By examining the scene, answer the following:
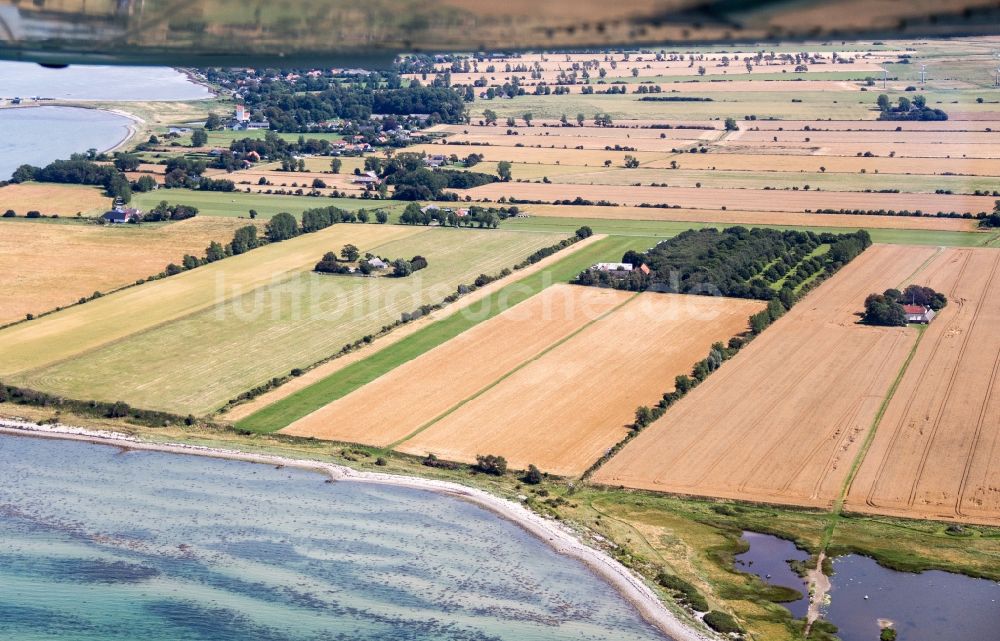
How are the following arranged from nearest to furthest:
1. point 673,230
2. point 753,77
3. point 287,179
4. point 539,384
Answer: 1. point 539,384
2. point 673,230
3. point 287,179
4. point 753,77

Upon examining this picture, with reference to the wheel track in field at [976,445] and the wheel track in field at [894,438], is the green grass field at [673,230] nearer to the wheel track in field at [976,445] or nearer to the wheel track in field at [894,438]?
the wheel track in field at [894,438]

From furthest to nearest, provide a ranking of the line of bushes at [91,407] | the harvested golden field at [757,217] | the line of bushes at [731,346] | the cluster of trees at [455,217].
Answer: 1. the cluster of trees at [455,217]
2. the harvested golden field at [757,217]
3. the line of bushes at [91,407]
4. the line of bushes at [731,346]

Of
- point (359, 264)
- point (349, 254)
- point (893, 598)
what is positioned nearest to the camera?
point (893, 598)

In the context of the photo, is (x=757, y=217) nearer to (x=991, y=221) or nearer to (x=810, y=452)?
(x=991, y=221)

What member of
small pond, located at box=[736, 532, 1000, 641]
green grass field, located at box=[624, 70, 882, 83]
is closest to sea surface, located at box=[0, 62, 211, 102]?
green grass field, located at box=[624, 70, 882, 83]

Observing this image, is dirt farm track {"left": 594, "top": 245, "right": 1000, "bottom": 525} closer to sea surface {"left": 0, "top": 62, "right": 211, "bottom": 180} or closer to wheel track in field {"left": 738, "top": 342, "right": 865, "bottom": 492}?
wheel track in field {"left": 738, "top": 342, "right": 865, "bottom": 492}

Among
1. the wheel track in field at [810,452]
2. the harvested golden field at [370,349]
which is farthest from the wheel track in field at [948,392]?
the harvested golden field at [370,349]

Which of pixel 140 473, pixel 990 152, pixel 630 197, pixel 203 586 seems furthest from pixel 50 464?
pixel 990 152

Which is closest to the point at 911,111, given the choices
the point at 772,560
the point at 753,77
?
the point at 753,77
